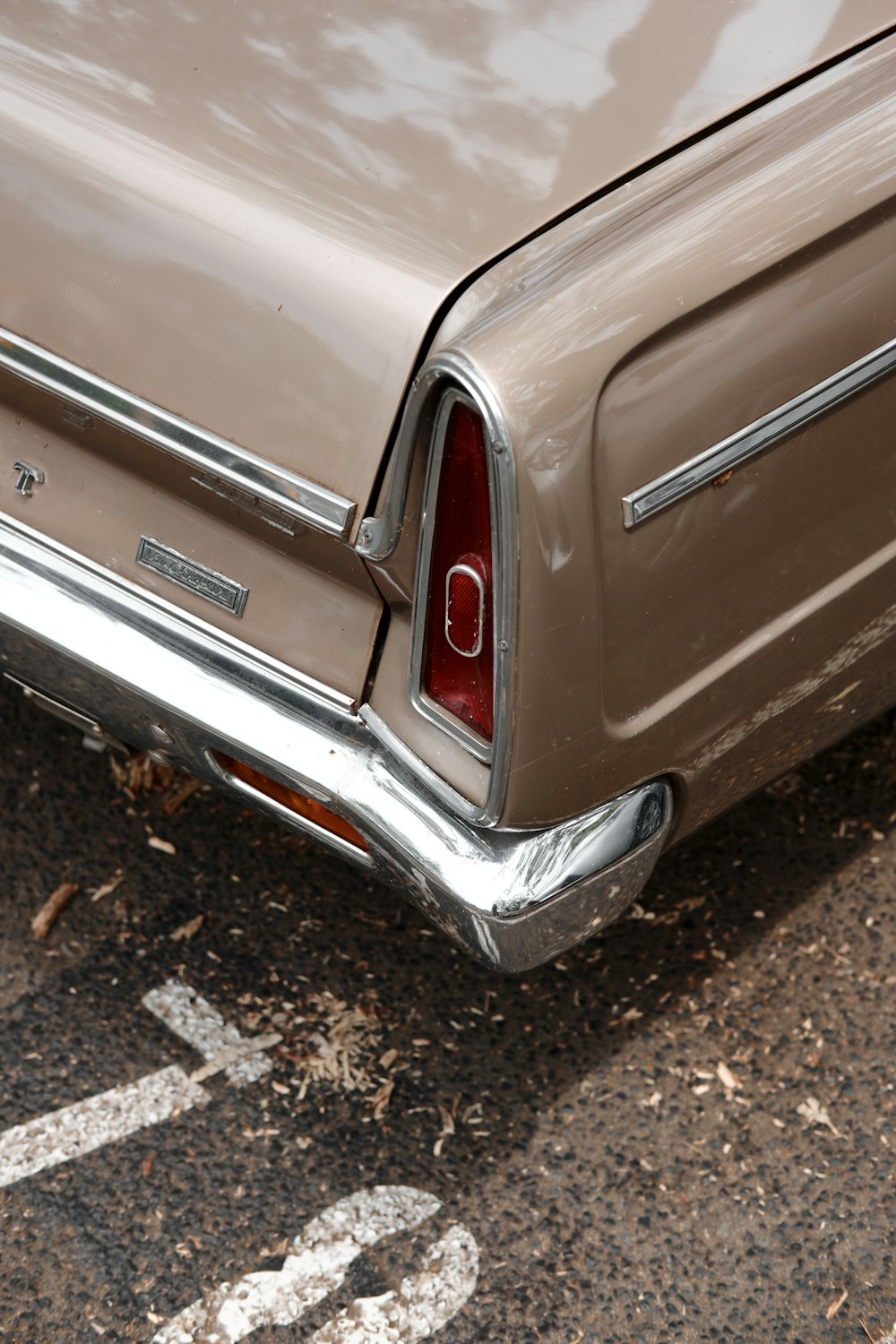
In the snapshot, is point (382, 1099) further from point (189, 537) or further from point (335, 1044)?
point (189, 537)

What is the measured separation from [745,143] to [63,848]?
186 cm

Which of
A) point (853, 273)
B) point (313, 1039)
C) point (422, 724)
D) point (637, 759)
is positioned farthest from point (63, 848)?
→ point (853, 273)

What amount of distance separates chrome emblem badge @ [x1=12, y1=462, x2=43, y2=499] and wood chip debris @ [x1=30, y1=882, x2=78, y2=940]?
0.90 metres

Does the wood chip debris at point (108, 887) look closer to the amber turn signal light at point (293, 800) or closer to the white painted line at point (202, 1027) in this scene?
the white painted line at point (202, 1027)

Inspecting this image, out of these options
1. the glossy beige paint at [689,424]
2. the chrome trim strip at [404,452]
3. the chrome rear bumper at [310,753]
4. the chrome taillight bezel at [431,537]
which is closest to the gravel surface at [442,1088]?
the chrome rear bumper at [310,753]

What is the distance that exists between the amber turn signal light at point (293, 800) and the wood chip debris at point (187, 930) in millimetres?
687

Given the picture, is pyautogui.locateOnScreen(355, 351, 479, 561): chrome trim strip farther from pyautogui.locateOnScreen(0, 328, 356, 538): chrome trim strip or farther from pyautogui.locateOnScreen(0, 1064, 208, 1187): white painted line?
pyautogui.locateOnScreen(0, 1064, 208, 1187): white painted line

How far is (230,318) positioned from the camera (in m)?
1.81

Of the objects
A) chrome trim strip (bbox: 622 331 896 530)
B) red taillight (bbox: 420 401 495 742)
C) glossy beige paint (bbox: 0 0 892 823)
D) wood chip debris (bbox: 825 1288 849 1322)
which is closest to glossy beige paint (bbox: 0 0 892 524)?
glossy beige paint (bbox: 0 0 892 823)

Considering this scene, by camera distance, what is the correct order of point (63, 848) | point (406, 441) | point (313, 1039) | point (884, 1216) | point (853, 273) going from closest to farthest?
1. point (406, 441)
2. point (853, 273)
3. point (884, 1216)
4. point (313, 1039)
5. point (63, 848)

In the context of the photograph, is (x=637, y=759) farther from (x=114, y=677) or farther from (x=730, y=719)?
(x=114, y=677)

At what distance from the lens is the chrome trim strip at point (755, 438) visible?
172cm

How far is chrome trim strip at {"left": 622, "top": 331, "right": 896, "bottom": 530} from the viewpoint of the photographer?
172 centimetres

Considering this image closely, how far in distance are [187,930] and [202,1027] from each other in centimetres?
23
